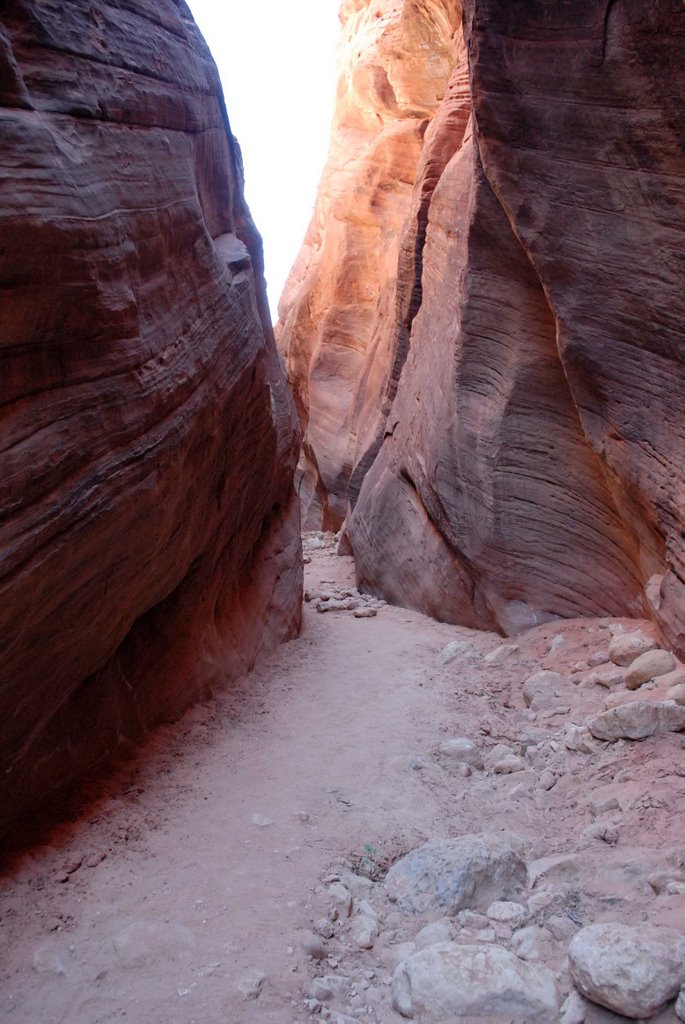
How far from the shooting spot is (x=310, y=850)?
3.85 m

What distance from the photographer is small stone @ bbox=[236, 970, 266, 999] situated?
283cm

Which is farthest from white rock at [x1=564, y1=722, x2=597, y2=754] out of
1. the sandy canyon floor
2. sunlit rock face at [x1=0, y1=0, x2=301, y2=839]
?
sunlit rock face at [x1=0, y1=0, x2=301, y2=839]

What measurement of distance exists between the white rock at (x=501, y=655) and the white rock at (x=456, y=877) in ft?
10.7

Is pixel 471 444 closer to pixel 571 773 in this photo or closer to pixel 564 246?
pixel 564 246

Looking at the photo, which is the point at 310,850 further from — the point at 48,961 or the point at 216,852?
the point at 48,961

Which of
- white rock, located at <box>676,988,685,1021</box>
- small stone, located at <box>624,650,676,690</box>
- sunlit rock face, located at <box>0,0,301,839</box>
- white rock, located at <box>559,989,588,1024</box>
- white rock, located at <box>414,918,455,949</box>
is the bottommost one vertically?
small stone, located at <box>624,650,676,690</box>

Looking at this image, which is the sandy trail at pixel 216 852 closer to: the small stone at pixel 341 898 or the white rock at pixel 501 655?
the small stone at pixel 341 898

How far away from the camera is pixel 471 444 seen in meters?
8.04

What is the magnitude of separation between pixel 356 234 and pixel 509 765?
14.5m

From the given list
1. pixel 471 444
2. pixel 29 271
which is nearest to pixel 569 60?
pixel 471 444

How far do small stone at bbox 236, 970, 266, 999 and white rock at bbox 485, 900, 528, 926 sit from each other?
885 millimetres

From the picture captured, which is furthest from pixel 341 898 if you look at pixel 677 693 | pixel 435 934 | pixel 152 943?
pixel 677 693

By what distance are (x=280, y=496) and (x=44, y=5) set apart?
18.1 feet

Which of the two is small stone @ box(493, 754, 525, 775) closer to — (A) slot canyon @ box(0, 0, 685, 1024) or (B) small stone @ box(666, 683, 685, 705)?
(A) slot canyon @ box(0, 0, 685, 1024)
